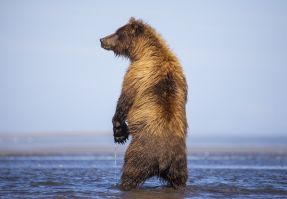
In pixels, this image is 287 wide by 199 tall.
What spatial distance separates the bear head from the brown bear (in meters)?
0.37

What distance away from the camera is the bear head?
1035 centimetres

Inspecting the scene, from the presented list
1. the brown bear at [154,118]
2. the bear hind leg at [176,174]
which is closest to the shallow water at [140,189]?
the bear hind leg at [176,174]

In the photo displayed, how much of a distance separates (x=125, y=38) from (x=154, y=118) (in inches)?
67.5

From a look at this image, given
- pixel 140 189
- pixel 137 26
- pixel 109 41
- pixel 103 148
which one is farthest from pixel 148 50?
pixel 103 148

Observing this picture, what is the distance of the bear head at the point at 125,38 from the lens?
408 inches

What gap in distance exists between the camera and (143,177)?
954cm

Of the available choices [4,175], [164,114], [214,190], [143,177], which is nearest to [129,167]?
[143,177]

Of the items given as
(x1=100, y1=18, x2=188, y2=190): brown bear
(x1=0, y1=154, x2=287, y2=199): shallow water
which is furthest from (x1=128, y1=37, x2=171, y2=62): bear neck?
(x1=0, y1=154, x2=287, y2=199): shallow water

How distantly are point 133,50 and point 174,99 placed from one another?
131 cm

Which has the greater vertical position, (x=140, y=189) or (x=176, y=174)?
(x=176, y=174)

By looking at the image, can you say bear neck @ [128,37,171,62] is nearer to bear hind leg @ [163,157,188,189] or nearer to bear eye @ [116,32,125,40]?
bear eye @ [116,32,125,40]

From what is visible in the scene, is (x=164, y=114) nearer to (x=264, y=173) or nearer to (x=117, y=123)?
(x=117, y=123)

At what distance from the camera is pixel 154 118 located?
9.47 meters

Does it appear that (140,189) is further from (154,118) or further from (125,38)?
(125,38)
